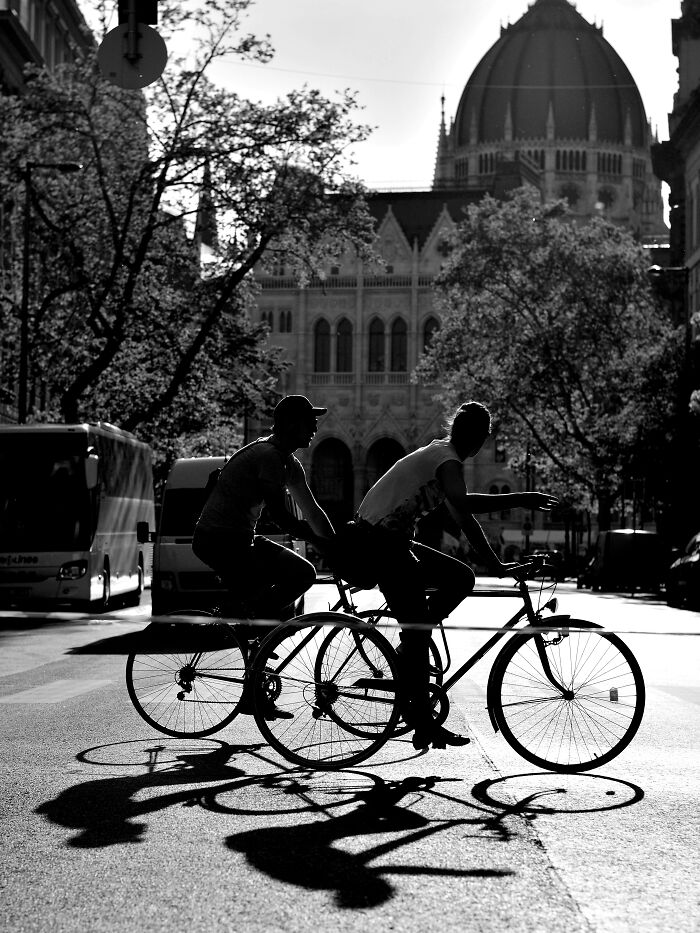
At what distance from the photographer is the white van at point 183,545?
21094 millimetres

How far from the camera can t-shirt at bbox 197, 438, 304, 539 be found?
324 inches

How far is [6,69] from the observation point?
52.2m

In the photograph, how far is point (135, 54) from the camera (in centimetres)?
1488

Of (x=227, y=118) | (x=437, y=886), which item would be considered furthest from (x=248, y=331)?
(x=437, y=886)

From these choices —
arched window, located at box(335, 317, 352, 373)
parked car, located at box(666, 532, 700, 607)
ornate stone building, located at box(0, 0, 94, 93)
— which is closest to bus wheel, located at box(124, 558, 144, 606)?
parked car, located at box(666, 532, 700, 607)

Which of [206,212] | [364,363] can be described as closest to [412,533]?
[206,212]

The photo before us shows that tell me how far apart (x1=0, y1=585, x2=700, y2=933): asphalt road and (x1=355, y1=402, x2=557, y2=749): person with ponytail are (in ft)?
2.14

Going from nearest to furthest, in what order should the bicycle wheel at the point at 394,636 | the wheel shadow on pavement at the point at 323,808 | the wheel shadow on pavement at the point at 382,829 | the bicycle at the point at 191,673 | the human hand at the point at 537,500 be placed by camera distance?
the wheel shadow on pavement at the point at 382,829 < the wheel shadow on pavement at the point at 323,808 < the bicycle wheel at the point at 394,636 < the human hand at the point at 537,500 < the bicycle at the point at 191,673

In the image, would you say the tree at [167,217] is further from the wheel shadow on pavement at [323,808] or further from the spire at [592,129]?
the spire at [592,129]

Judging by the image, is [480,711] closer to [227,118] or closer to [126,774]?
[126,774]

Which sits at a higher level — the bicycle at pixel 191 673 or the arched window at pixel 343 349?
the arched window at pixel 343 349

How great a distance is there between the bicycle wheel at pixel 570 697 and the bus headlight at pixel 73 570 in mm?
17360

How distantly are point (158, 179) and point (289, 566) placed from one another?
87.4 feet

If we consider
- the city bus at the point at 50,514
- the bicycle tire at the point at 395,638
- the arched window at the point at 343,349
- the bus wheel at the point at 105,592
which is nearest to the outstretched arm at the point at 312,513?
the bicycle tire at the point at 395,638
